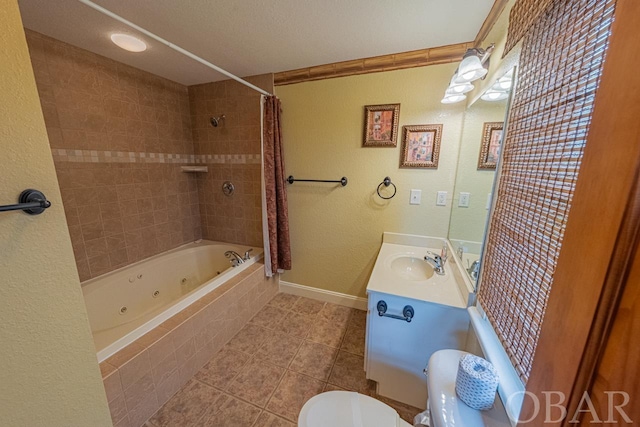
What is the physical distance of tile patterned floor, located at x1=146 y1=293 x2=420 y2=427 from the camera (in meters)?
1.29

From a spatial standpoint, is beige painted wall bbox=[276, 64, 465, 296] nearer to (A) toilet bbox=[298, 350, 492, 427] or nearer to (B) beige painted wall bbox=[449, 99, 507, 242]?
(B) beige painted wall bbox=[449, 99, 507, 242]

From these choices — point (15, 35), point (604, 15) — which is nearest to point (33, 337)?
point (15, 35)

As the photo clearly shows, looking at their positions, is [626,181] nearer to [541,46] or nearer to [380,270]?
[541,46]

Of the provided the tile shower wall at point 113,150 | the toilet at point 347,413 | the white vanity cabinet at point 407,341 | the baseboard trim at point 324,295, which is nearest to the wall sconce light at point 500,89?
the white vanity cabinet at point 407,341

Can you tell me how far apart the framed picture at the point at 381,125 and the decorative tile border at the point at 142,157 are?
44.0 inches

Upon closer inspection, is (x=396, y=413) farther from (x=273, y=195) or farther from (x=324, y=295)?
(x=273, y=195)

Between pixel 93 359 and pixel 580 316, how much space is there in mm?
1309

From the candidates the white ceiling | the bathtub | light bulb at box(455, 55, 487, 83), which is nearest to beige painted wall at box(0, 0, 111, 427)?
the bathtub

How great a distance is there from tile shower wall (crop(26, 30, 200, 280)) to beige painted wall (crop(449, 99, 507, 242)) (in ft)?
8.66

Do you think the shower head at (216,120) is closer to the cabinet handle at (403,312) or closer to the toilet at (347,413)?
the cabinet handle at (403,312)

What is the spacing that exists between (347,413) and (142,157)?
2.50 metres

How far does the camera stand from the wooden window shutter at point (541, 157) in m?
0.51

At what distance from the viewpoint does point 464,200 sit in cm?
155

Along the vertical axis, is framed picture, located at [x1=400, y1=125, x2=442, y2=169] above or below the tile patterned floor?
above
